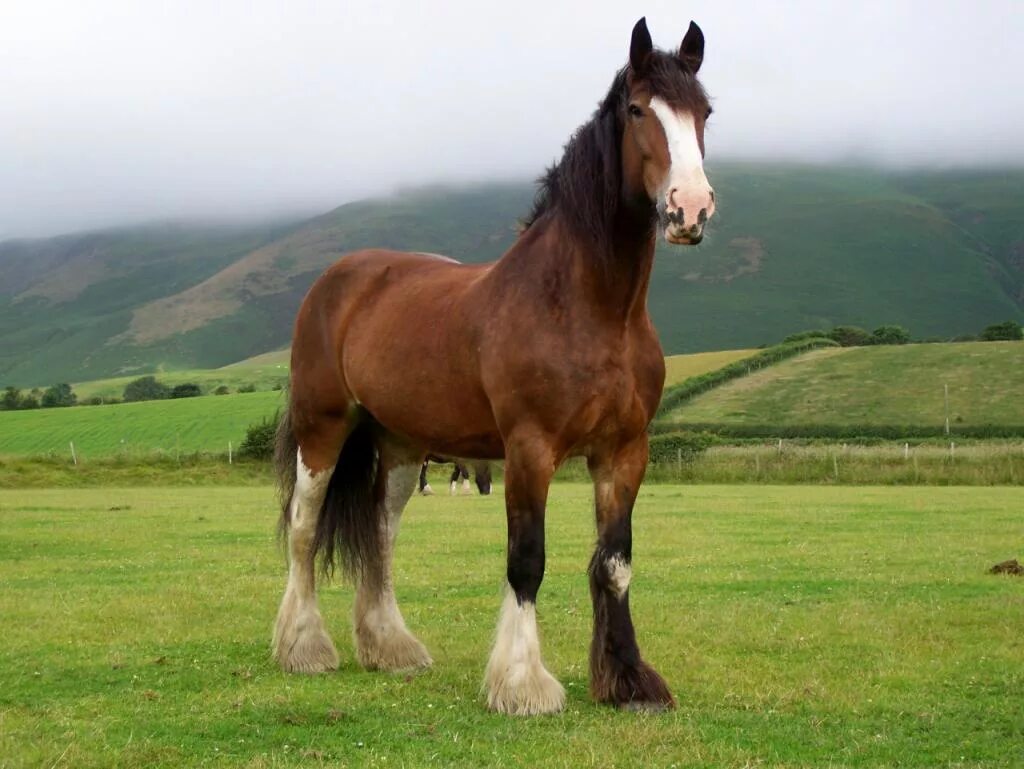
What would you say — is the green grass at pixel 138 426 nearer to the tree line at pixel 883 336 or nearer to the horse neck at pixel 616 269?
the tree line at pixel 883 336

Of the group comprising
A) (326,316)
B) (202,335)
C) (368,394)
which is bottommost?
(202,335)

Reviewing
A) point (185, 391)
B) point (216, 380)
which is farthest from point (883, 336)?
point (216, 380)

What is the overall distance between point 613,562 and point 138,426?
66465 mm

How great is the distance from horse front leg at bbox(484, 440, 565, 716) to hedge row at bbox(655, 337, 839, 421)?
50.5m

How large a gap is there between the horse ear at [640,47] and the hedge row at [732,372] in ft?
167

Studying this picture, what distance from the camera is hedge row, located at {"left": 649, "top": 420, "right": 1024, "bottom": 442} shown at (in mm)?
55094

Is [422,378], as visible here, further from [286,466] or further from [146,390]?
[146,390]

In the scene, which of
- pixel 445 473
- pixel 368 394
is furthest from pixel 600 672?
pixel 445 473

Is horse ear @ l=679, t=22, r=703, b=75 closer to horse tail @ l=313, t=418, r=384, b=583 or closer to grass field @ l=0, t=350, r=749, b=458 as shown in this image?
horse tail @ l=313, t=418, r=384, b=583

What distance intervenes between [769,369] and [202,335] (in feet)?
454

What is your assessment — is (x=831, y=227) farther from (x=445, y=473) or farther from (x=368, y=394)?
(x=368, y=394)

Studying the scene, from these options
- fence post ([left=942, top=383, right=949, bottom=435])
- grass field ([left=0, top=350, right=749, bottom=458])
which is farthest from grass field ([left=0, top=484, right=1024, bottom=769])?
grass field ([left=0, top=350, right=749, bottom=458])

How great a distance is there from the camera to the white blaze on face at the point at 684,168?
18.1ft

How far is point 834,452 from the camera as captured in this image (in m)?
41.0
